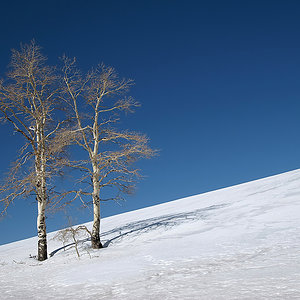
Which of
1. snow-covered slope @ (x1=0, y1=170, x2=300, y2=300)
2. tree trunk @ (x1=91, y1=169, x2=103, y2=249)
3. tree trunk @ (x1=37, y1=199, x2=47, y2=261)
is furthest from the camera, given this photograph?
tree trunk @ (x1=37, y1=199, x2=47, y2=261)

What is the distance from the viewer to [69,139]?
13.5 metres

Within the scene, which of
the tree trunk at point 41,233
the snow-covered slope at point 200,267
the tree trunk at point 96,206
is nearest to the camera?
the snow-covered slope at point 200,267

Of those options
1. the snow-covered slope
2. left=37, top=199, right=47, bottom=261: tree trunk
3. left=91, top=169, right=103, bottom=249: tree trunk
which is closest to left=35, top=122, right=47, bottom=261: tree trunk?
left=37, top=199, right=47, bottom=261: tree trunk

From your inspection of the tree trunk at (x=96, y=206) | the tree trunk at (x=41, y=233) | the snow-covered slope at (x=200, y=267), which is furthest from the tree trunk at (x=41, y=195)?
the snow-covered slope at (x=200, y=267)

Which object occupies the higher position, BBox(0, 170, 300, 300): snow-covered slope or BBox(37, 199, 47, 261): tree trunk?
BBox(37, 199, 47, 261): tree trunk

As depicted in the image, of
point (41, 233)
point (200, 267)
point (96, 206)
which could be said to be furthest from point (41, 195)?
point (200, 267)

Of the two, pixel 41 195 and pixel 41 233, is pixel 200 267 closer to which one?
pixel 41 233

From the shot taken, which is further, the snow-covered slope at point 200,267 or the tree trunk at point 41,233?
the tree trunk at point 41,233

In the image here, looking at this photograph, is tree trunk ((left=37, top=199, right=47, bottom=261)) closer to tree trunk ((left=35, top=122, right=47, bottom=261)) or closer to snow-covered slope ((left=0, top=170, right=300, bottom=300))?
tree trunk ((left=35, top=122, right=47, bottom=261))

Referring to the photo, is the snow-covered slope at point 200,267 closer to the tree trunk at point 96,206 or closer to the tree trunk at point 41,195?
the tree trunk at point 96,206

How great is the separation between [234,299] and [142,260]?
4.59 m

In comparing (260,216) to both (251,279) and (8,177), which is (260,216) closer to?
(251,279)

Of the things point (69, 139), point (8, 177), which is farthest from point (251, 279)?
point (8, 177)

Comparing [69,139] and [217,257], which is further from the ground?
[69,139]
